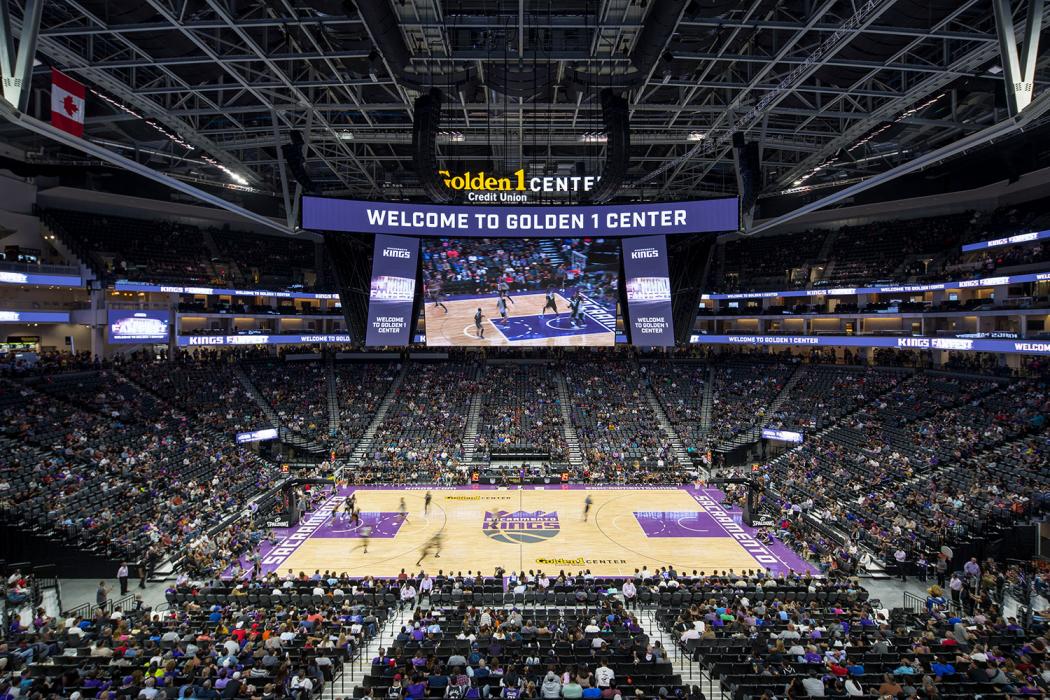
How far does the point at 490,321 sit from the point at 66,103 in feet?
58.0

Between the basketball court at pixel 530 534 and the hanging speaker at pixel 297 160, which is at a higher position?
the hanging speaker at pixel 297 160

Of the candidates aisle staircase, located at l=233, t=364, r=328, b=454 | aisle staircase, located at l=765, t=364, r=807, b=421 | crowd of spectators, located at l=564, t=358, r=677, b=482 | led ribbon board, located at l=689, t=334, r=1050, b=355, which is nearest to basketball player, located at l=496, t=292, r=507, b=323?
crowd of spectators, located at l=564, t=358, r=677, b=482

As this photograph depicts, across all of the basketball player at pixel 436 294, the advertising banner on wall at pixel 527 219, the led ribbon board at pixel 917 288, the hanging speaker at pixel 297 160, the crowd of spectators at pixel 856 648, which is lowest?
the crowd of spectators at pixel 856 648

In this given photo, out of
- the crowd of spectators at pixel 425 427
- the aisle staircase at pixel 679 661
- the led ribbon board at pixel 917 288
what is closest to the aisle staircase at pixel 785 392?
the led ribbon board at pixel 917 288

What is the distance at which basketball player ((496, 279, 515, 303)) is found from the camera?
28906 millimetres

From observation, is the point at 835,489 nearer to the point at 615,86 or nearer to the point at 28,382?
the point at 615,86

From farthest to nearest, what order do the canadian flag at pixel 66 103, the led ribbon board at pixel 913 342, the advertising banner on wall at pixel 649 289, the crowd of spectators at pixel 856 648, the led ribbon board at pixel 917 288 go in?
the led ribbon board at pixel 917 288 → the led ribbon board at pixel 913 342 → the advertising banner on wall at pixel 649 289 → the canadian flag at pixel 66 103 → the crowd of spectators at pixel 856 648

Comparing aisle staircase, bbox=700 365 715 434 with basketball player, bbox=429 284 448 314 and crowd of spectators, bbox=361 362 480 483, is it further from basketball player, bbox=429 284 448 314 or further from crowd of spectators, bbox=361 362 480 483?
basketball player, bbox=429 284 448 314

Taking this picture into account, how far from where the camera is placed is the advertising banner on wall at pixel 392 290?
26938 mm

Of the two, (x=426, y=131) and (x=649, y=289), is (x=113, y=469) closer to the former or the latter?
(x=426, y=131)

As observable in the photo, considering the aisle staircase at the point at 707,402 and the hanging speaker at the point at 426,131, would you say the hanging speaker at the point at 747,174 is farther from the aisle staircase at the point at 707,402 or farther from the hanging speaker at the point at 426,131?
the aisle staircase at the point at 707,402

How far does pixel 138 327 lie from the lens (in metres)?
37.0

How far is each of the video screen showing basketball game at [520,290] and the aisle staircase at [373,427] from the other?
12203 mm

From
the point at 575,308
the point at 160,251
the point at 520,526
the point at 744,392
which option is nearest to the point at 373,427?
the point at 520,526
